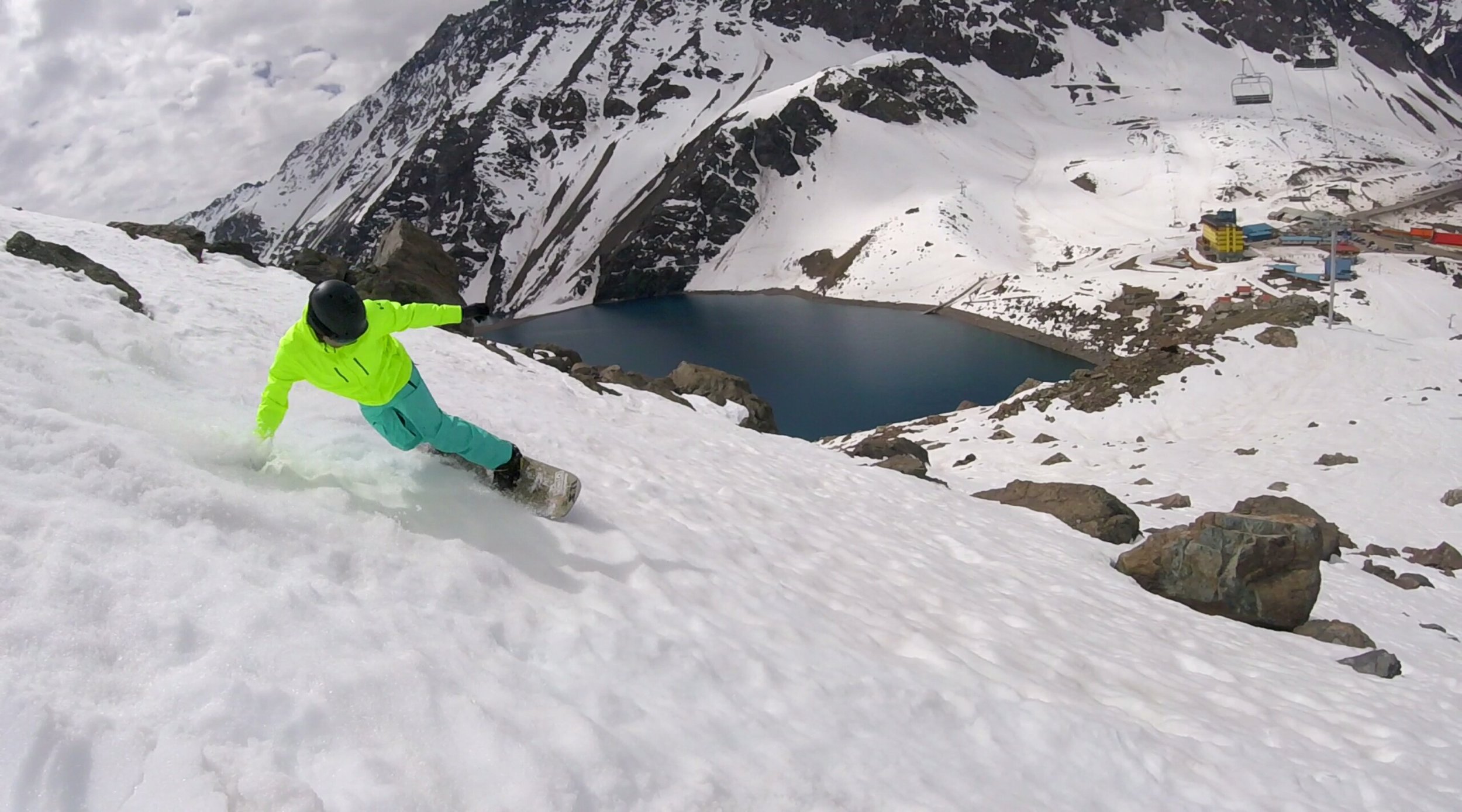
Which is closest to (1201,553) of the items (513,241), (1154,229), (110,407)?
(110,407)

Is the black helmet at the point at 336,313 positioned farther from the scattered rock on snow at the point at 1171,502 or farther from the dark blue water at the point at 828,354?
the dark blue water at the point at 828,354

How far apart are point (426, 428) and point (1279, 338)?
34.7 m

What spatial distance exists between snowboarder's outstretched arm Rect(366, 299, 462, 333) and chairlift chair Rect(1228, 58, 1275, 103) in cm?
15456

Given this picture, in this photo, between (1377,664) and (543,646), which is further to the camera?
(1377,664)

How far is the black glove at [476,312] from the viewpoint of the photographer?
595 cm

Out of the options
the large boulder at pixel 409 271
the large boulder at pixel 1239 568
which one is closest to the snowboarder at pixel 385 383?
the large boulder at pixel 1239 568

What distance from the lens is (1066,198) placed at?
96.6m

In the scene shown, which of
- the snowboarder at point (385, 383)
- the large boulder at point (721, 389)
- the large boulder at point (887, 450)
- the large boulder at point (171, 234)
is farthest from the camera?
the large boulder at point (721, 389)

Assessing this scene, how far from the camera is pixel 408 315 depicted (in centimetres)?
530

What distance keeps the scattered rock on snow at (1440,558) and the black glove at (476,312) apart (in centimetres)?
1646

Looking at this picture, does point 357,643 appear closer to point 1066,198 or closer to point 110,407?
point 110,407

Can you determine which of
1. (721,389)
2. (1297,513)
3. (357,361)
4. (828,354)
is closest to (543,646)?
(357,361)

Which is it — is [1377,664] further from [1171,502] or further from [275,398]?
[1171,502]

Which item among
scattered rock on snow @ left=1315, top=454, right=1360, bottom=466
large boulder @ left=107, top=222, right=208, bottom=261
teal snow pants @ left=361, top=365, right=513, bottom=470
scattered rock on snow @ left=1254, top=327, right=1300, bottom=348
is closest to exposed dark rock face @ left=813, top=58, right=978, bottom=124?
scattered rock on snow @ left=1254, top=327, right=1300, bottom=348
